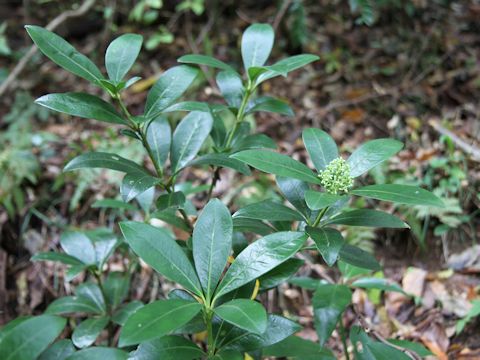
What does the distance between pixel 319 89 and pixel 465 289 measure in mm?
2328

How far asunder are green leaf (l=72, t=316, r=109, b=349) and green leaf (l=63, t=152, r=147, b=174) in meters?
0.71

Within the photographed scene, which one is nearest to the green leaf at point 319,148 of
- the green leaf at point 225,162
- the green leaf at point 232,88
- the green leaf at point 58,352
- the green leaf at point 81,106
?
the green leaf at point 225,162

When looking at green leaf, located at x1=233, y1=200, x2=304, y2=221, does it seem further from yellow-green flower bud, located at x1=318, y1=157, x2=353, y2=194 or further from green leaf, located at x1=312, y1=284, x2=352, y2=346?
green leaf, located at x1=312, y1=284, x2=352, y2=346

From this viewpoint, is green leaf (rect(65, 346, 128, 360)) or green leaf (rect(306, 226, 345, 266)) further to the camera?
green leaf (rect(65, 346, 128, 360))

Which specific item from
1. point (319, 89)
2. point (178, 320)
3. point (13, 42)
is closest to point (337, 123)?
point (319, 89)

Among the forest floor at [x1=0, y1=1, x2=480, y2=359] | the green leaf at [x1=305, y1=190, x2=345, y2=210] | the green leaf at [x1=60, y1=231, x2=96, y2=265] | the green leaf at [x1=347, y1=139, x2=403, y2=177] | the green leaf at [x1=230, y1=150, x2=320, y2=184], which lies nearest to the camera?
the green leaf at [x1=305, y1=190, x2=345, y2=210]

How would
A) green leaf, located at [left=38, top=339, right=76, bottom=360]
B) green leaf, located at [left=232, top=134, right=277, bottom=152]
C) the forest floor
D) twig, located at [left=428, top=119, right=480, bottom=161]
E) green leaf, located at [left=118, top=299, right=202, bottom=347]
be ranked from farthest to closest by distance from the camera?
twig, located at [left=428, top=119, right=480, bottom=161]
the forest floor
green leaf, located at [left=232, top=134, right=277, bottom=152]
green leaf, located at [left=38, top=339, right=76, bottom=360]
green leaf, located at [left=118, top=299, right=202, bottom=347]

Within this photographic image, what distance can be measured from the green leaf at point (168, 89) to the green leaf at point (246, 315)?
26.1 inches

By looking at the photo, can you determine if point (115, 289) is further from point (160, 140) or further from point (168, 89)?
point (168, 89)

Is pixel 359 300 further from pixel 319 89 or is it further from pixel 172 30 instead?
pixel 172 30

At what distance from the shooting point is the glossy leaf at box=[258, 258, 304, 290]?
1.42 m

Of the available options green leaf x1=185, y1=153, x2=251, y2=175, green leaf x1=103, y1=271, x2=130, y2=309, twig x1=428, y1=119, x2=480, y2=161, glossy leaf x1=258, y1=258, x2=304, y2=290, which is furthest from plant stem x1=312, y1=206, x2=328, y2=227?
twig x1=428, y1=119, x2=480, y2=161

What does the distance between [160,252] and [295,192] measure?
1.56 feet

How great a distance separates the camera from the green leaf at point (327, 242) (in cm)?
123
